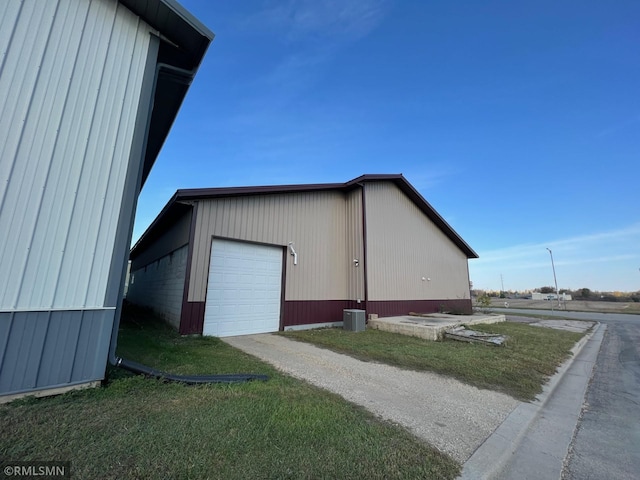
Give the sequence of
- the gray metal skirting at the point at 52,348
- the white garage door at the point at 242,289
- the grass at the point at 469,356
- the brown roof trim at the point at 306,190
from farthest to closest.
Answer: the white garage door at the point at 242,289 < the brown roof trim at the point at 306,190 < the grass at the point at 469,356 < the gray metal skirting at the point at 52,348

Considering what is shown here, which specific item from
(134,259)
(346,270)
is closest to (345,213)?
(346,270)

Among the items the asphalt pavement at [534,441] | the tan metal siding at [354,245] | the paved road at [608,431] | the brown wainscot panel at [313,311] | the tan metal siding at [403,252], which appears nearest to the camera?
the asphalt pavement at [534,441]

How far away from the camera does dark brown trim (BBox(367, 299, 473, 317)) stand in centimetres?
1212

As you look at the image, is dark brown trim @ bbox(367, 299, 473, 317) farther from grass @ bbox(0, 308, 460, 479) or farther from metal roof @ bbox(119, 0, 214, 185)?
metal roof @ bbox(119, 0, 214, 185)

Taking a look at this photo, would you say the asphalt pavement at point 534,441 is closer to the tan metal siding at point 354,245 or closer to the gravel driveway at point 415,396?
the gravel driveway at point 415,396

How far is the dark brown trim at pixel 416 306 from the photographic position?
39.8 ft

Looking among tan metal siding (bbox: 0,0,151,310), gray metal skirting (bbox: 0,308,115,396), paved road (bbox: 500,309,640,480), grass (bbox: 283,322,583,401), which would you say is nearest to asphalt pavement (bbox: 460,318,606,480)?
paved road (bbox: 500,309,640,480)

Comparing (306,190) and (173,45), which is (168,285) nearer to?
(306,190)

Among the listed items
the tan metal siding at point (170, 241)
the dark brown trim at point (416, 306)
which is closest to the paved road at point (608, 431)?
the dark brown trim at point (416, 306)

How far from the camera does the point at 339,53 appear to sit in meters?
12.1

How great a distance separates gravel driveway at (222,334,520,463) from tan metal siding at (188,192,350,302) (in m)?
4.06

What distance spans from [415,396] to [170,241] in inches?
439

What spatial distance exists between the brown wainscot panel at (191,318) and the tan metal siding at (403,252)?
7026 mm

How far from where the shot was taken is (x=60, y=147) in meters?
3.50
